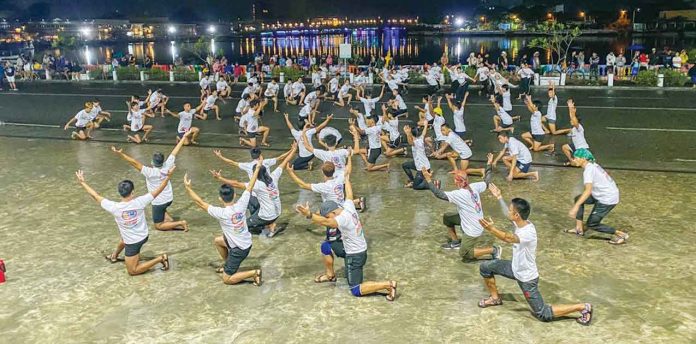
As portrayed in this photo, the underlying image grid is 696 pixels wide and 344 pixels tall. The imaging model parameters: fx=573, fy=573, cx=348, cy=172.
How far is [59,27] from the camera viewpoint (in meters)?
184

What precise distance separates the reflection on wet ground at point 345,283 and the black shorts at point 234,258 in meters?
0.28

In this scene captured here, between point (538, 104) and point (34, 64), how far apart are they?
3731cm

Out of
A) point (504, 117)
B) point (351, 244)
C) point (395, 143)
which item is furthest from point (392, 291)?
point (504, 117)

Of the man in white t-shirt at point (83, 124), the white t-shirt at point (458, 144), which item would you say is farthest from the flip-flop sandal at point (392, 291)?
the man in white t-shirt at point (83, 124)

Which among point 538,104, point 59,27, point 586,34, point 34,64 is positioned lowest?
point 538,104

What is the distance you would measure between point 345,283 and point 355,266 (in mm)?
815

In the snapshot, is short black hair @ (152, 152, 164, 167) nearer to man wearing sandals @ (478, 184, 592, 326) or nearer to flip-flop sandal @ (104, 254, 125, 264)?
flip-flop sandal @ (104, 254, 125, 264)

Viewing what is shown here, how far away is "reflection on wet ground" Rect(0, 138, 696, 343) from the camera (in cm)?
689

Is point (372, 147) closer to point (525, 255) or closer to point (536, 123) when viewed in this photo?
point (536, 123)

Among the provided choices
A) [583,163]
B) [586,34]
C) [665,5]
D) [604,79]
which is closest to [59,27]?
[586,34]

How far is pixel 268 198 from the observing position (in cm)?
946

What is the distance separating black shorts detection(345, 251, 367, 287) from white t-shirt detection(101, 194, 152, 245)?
304cm

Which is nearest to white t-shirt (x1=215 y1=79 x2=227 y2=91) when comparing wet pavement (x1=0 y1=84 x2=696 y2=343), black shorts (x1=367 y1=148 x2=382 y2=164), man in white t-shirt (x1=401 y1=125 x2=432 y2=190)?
wet pavement (x1=0 y1=84 x2=696 y2=343)

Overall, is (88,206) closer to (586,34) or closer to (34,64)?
(34,64)
